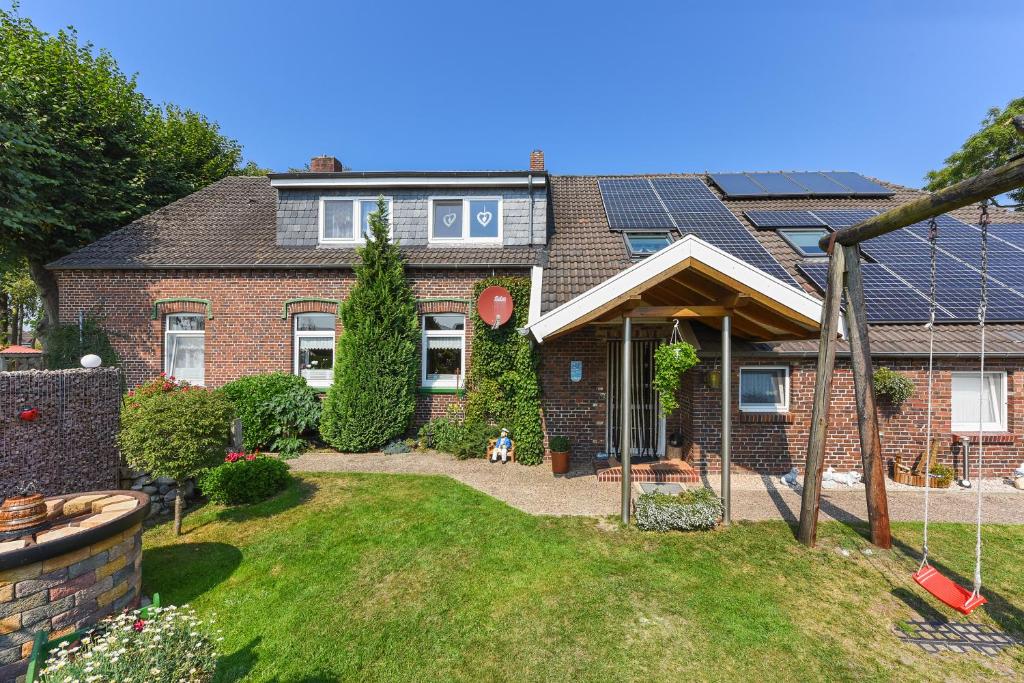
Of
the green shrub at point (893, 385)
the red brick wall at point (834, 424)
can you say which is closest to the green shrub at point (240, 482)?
the red brick wall at point (834, 424)

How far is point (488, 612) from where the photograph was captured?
386 centimetres

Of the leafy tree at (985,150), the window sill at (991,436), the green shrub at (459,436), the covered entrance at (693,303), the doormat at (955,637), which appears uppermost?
the leafy tree at (985,150)

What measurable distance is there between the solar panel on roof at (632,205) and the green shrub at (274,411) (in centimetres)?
864

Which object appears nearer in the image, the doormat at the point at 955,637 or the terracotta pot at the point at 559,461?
the doormat at the point at 955,637

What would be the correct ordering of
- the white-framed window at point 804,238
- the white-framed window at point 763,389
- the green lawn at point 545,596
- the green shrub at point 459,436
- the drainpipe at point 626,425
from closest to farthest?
the green lawn at point 545,596 < the drainpipe at point 626,425 < the white-framed window at point 763,389 < the green shrub at point 459,436 < the white-framed window at point 804,238

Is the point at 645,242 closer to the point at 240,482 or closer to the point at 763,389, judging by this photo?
the point at 763,389

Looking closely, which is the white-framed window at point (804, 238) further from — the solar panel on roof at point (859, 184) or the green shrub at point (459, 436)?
the green shrub at point (459, 436)

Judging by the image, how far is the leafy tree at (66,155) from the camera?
10.5m

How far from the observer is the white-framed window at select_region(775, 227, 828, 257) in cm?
956

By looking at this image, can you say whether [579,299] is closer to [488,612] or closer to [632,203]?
→ [488,612]

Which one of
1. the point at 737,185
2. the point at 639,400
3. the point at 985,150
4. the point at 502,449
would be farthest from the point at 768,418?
the point at 985,150

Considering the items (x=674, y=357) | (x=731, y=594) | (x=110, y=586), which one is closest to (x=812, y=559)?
(x=731, y=594)

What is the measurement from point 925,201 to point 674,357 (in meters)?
2.90

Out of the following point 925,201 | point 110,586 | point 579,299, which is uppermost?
point 925,201
